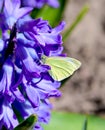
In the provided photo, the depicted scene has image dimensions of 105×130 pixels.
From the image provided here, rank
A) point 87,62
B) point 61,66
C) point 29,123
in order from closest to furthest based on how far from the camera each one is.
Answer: point 29,123, point 61,66, point 87,62

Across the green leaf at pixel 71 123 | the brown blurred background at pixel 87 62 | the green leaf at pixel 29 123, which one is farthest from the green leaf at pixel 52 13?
the green leaf at pixel 29 123

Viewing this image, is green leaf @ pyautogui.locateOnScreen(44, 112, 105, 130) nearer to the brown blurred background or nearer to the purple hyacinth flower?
the purple hyacinth flower

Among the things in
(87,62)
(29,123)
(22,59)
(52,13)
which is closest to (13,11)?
(22,59)

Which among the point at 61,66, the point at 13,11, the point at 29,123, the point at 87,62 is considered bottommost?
the point at 87,62

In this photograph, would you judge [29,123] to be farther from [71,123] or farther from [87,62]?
[87,62]

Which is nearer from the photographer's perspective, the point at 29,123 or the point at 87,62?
the point at 29,123

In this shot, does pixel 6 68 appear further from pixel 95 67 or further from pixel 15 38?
pixel 95 67
